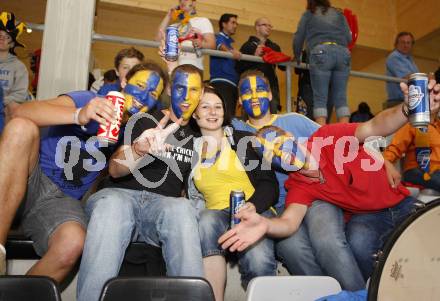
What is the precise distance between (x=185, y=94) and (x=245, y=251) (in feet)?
2.70

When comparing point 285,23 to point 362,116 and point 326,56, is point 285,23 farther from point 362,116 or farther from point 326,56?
point 326,56

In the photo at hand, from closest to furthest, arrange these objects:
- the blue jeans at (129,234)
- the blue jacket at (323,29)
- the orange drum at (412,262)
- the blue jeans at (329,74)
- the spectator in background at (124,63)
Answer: the orange drum at (412,262)
the blue jeans at (129,234)
the spectator in background at (124,63)
the blue jeans at (329,74)
the blue jacket at (323,29)

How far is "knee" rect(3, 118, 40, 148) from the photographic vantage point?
4.85 ft

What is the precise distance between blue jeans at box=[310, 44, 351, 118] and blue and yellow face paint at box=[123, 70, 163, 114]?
1.36m

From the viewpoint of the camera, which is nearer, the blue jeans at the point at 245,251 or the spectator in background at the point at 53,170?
the spectator in background at the point at 53,170

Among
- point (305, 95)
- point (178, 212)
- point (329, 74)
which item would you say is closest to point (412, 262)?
point (178, 212)

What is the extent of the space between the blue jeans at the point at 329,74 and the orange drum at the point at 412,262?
1.87 metres

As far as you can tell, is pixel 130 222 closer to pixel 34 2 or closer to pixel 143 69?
pixel 143 69

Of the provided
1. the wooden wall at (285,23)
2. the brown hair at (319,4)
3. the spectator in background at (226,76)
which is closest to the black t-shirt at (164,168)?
the spectator in background at (226,76)

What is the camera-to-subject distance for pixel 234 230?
5.13ft

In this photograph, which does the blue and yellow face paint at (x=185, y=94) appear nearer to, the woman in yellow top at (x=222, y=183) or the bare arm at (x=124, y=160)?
the woman in yellow top at (x=222, y=183)

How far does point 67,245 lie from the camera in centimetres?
150

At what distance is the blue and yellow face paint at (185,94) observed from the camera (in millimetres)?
2074

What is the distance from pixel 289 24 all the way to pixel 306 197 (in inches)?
193
